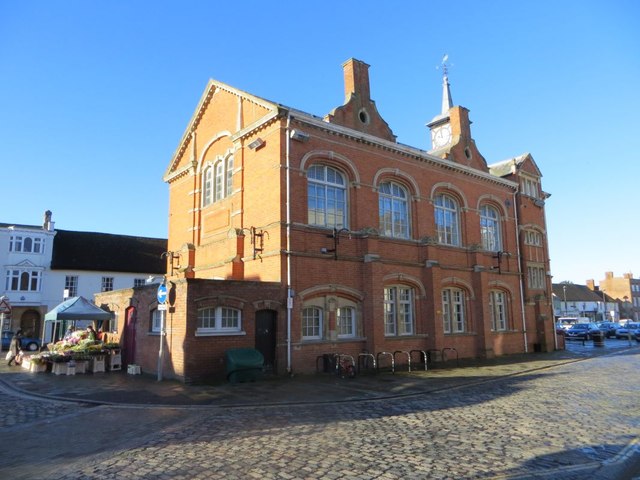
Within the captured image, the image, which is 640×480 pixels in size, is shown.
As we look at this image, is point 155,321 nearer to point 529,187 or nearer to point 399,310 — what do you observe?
point 399,310

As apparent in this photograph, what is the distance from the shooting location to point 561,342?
28297 mm

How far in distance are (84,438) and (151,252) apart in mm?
38655

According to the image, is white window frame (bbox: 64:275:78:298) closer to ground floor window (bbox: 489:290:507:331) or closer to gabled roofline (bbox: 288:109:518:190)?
gabled roofline (bbox: 288:109:518:190)

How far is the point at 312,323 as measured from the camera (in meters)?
16.9

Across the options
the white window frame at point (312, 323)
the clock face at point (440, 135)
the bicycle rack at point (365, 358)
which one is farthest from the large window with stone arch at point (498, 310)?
the white window frame at point (312, 323)

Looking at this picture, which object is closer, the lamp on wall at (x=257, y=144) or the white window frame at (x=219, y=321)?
the white window frame at (x=219, y=321)

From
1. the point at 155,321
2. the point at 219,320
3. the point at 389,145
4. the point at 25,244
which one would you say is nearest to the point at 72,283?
the point at 25,244

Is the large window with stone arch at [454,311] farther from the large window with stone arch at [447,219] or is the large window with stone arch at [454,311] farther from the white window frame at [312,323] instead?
the white window frame at [312,323]

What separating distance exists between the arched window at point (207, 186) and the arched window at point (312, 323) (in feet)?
25.4

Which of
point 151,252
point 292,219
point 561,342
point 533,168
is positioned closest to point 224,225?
point 292,219

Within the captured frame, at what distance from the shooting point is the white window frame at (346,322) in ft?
57.5

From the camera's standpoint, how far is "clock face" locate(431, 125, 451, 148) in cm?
2969

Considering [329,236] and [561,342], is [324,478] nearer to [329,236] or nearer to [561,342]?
[329,236]

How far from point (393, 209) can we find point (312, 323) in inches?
265
